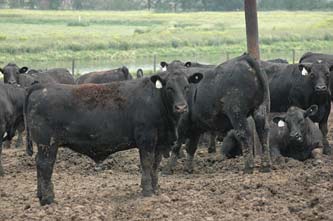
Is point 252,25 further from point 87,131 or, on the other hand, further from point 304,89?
point 87,131

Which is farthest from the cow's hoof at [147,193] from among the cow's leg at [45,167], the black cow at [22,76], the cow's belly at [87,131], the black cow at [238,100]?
the black cow at [22,76]

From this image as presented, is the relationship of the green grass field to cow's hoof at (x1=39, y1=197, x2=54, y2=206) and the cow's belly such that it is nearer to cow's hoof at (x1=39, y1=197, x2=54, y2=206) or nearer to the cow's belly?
the cow's belly

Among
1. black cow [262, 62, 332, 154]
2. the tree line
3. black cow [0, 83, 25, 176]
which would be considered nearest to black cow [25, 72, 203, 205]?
black cow [0, 83, 25, 176]

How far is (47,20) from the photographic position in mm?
81375

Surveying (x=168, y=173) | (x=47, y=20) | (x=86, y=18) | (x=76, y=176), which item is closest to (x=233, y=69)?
(x=168, y=173)

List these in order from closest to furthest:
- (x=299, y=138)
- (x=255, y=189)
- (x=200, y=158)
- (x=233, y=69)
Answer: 1. (x=255, y=189)
2. (x=233, y=69)
3. (x=299, y=138)
4. (x=200, y=158)

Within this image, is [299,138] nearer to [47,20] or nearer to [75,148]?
[75,148]

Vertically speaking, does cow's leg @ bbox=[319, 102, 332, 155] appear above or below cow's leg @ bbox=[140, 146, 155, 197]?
below

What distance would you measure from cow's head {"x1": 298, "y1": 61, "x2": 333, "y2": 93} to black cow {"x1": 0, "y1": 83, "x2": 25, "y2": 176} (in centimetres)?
558

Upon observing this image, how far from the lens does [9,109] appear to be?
51.3 feet

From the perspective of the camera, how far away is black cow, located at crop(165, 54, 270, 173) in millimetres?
13250

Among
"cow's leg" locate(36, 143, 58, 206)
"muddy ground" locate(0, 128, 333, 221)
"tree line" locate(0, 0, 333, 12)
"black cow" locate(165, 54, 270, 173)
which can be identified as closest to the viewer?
"muddy ground" locate(0, 128, 333, 221)

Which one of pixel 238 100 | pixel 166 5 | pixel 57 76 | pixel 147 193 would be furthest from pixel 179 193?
pixel 166 5

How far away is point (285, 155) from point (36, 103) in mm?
5912
